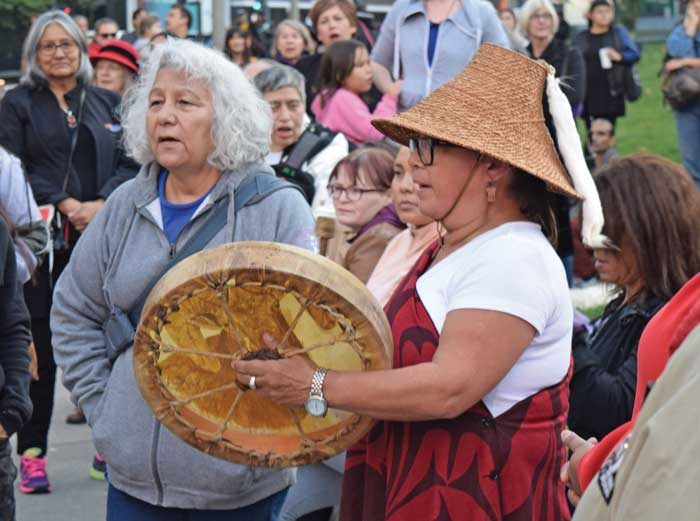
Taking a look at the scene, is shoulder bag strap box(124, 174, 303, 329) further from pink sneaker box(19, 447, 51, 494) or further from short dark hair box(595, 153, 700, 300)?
pink sneaker box(19, 447, 51, 494)

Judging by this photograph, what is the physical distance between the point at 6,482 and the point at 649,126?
15.9 metres

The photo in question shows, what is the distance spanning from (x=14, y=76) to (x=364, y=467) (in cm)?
1536

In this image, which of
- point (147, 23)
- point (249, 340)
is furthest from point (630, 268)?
point (147, 23)

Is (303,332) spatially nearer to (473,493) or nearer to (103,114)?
(473,493)

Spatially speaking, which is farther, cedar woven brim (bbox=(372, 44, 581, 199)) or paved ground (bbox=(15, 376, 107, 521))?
paved ground (bbox=(15, 376, 107, 521))

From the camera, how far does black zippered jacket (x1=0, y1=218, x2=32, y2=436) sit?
4.18 metres

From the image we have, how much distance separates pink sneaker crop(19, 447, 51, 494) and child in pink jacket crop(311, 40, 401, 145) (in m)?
2.82

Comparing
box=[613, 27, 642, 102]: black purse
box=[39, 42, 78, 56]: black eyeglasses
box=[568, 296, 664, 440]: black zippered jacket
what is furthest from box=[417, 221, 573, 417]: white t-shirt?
box=[613, 27, 642, 102]: black purse

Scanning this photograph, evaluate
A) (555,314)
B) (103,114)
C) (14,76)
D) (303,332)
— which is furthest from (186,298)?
(14,76)

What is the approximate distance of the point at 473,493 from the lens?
2.97 metres

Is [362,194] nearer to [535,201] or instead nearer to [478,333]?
[535,201]

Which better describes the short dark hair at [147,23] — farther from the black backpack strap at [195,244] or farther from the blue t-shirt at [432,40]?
the black backpack strap at [195,244]

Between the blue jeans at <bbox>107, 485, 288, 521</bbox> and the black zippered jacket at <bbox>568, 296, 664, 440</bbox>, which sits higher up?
the black zippered jacket at <bbox>568, 296, 664, 440</bbox>

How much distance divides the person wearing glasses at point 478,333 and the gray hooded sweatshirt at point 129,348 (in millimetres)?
643
